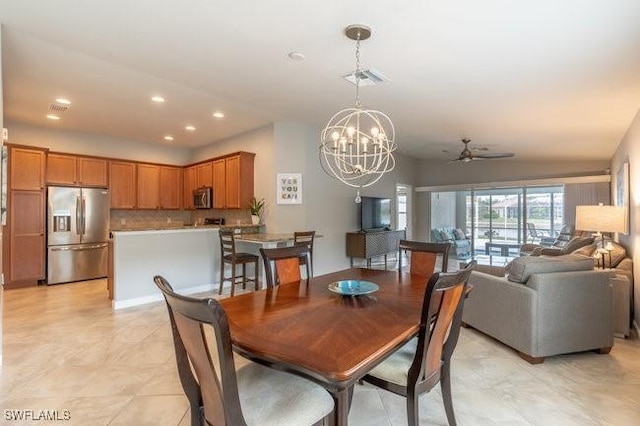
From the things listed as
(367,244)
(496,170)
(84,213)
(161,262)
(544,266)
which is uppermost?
(496,170)

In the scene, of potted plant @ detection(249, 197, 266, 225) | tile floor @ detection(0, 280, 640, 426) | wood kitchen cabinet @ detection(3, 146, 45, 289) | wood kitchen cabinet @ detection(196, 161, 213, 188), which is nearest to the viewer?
tile floor @ detection(0, 280, 640, 426)

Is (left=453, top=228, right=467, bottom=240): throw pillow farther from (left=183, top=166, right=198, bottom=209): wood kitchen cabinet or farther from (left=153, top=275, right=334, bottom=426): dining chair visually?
(left=153, top=275, right=334, bottom=426): dining chair

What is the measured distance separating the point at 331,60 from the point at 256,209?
3.19 m

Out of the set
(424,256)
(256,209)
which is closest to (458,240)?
(256,209)

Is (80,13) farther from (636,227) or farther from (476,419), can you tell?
(636,227)

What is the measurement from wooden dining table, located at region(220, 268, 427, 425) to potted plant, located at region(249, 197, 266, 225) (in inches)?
134

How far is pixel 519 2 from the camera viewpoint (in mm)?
2059

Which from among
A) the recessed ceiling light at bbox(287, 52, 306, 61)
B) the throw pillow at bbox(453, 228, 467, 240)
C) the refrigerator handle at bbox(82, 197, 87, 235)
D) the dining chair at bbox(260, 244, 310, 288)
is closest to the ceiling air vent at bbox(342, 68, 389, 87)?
the recessed ceiling light at bbox(287, 52, 306, 61)

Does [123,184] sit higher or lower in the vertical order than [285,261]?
higher

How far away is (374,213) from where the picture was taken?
6695mm

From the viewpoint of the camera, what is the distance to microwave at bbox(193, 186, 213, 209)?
21.2 feet

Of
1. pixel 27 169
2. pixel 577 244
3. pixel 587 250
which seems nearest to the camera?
pixel 587 250

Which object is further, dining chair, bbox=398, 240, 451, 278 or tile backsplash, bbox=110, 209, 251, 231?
tile backsplash, bbox=110, 209, 251, 231

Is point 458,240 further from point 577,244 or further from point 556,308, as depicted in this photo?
point 556,308
